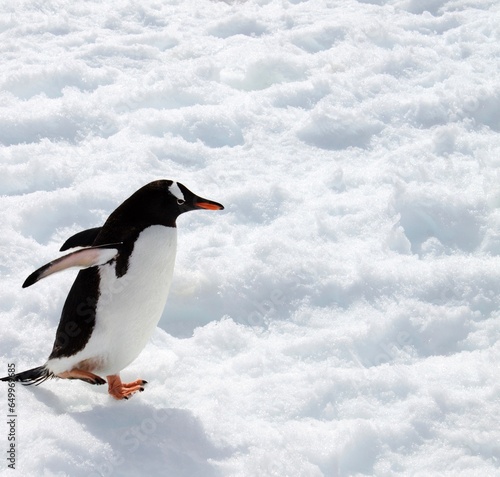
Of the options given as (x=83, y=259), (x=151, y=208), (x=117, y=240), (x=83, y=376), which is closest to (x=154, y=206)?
(x=151, y=208)

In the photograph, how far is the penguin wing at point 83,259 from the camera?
2.04 m

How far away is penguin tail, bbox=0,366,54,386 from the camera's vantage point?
7.42 feet

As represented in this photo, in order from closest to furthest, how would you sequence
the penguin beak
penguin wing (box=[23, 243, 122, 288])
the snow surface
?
1. penguin wing (box=[23, 243, 122, 288])
2. the snow surface
3. the penguin beak

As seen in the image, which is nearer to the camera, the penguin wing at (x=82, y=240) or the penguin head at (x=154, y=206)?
the penguin head at (x=154, y=206)

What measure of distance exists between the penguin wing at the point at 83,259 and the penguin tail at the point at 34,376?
0.38 m

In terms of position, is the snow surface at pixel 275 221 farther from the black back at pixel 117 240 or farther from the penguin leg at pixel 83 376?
the black back at pixel 117 240

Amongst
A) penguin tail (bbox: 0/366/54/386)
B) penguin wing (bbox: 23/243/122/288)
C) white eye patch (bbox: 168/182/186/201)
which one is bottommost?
penguin tail (bbox: 0/366/54/386)

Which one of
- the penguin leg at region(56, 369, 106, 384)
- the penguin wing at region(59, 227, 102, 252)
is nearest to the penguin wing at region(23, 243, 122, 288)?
the penguin wing at region(59, 227, 102, 252)

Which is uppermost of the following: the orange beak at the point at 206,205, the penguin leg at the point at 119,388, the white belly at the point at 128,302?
the orange beak at the point at 206,205

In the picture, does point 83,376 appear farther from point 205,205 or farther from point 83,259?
point 205,205

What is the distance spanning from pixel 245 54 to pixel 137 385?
9.24ft

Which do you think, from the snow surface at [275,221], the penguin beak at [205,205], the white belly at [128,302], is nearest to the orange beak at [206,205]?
the penguin beak at [205,205]

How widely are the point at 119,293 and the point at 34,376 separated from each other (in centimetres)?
38

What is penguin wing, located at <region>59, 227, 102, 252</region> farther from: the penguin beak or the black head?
the penguin beak
